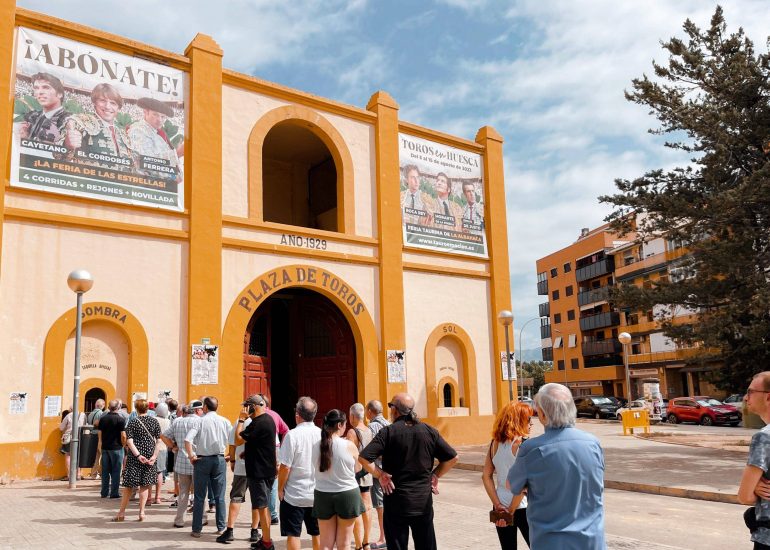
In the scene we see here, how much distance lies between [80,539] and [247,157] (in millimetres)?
10955

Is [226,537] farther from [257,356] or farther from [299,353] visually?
[299,353]

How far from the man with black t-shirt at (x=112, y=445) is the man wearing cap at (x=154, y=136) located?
21.4 feet

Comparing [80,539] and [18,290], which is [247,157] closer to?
[18,290]

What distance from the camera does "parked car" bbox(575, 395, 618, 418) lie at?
124 feet

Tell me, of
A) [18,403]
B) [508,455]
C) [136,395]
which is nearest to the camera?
[508,455]

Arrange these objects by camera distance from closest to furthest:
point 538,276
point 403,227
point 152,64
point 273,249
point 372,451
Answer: point 372,451 → point 152,64 → point 273,249 → point 403,227 → point 538,276

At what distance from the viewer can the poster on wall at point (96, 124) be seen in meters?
14.0

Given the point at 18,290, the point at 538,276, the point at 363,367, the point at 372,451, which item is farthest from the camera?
the point at 538,276

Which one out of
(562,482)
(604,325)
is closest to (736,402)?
(604,325)

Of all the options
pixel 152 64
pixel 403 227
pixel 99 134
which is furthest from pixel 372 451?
pixel 403 227

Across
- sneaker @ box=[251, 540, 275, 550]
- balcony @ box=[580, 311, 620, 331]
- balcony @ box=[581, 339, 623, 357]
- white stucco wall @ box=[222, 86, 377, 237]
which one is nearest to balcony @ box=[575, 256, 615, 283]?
balcony @ box=[580, 311, 620, 331]

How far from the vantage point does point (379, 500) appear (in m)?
7.89

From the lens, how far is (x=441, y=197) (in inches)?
834

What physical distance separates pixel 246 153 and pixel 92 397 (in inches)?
269
